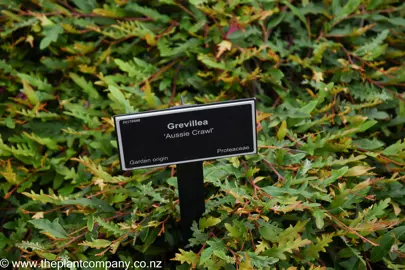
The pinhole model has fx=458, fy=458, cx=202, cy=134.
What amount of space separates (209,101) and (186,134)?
57 cm

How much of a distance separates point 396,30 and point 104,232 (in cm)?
153

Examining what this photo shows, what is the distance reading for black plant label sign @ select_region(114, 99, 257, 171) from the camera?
1.18 metres

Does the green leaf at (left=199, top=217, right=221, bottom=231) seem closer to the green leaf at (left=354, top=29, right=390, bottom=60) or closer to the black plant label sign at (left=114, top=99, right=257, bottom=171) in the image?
the black plant label sign at (left=114, top=99, right=257, bottom=171)

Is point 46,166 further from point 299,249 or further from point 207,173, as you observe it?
point 299,249

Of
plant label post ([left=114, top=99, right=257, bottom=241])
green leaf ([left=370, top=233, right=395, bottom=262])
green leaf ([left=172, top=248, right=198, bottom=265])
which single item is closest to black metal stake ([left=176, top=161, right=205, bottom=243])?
plant label post ([left=114, top=99, right=257, bottom=241])

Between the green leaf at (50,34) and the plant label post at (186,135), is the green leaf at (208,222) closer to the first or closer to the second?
the plant label post at (186,135)

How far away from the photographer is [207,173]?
1438mm

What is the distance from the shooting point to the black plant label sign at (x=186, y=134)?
46.6 inches

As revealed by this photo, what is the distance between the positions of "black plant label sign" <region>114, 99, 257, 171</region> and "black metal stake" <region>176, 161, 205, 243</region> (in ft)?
0.16

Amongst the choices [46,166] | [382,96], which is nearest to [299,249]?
[382,96]

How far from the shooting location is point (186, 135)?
4.01 ft

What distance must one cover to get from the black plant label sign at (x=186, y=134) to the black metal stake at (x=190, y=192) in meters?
0.05

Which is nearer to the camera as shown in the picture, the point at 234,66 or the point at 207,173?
the point at 207,173

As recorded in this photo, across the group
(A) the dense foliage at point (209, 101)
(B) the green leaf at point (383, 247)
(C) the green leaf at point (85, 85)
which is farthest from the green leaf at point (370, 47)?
(C) the green leaf at point (85, 85)
